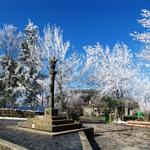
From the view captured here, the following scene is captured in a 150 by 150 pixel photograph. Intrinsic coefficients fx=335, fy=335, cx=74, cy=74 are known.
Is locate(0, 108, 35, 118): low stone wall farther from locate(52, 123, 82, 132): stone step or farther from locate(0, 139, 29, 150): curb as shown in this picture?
locate(0, 139, 29, 150): curb

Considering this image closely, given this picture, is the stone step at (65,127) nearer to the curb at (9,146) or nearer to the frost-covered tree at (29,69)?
the curb at (9,146)

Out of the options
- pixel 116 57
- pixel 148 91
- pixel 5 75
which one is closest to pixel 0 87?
pixel 5 75

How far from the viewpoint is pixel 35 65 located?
42.1 meters

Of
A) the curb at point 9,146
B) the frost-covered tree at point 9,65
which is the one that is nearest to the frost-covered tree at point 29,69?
the frost-covered tree at point 9,65

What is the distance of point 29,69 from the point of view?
140 ft

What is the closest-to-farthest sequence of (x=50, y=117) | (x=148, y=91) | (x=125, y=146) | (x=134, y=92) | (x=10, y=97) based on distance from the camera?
(x=125, y=146) < (x=50, y=117) < (x=148, y=91) < (x=134, y=92) < (x=10, y=97)

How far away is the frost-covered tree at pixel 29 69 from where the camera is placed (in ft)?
136

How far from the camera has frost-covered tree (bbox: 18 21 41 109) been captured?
41.6 meters

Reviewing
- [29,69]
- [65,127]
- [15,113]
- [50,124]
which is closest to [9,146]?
[50,124]

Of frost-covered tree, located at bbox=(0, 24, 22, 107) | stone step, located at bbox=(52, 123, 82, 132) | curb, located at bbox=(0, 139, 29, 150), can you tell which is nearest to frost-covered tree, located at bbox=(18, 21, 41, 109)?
frost-covered tree, located at bbox=(0, 24, 22, 107)

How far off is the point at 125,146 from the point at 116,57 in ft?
88.4

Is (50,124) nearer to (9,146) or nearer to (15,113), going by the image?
(9,146)

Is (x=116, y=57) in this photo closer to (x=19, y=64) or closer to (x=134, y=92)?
(x=134, y=92)

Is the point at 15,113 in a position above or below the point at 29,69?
below
